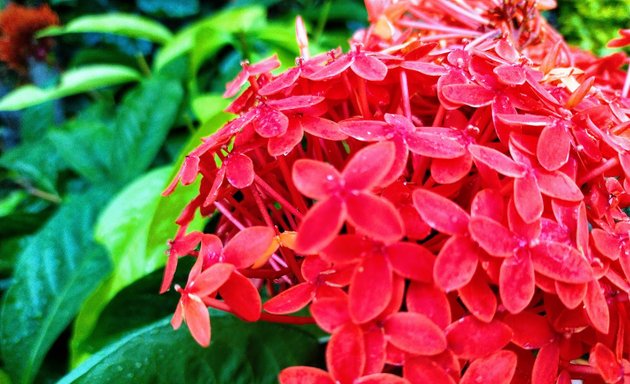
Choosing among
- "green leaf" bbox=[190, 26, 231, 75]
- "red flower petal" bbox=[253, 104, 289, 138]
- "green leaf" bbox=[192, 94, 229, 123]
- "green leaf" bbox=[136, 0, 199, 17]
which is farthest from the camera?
"green leaf" bbox=[136, 0, 199, 17]

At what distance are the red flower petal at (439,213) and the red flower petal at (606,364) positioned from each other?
11 cm

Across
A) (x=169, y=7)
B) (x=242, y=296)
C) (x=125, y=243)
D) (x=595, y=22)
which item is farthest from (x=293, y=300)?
(x=169, y=7)

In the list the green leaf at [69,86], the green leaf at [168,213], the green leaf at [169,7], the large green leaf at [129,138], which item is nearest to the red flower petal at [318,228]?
the green leaf at [168,213]

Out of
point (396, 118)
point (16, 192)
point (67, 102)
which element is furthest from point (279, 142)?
point (67, 102)

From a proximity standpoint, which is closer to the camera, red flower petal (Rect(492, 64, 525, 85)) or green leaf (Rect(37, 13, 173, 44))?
red flower petal (Rect(492, 64, 525, 85))

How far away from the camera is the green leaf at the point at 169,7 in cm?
160

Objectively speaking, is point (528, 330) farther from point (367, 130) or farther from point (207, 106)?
point (207, 106)

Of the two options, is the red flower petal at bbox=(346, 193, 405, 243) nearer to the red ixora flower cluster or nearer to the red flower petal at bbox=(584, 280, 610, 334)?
the red ixora flower cluster

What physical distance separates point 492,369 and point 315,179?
15 centimetres

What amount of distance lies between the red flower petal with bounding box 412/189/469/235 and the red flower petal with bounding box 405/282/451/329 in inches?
1.3

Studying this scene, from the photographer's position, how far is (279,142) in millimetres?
397

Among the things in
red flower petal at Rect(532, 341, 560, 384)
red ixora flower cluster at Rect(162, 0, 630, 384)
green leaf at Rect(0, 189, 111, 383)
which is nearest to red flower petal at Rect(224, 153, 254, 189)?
red ixora flower cluster at Rect(162, 0, 630, 384)

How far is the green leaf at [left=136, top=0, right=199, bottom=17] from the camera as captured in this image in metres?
1.60

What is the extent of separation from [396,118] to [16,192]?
4.19 feet
